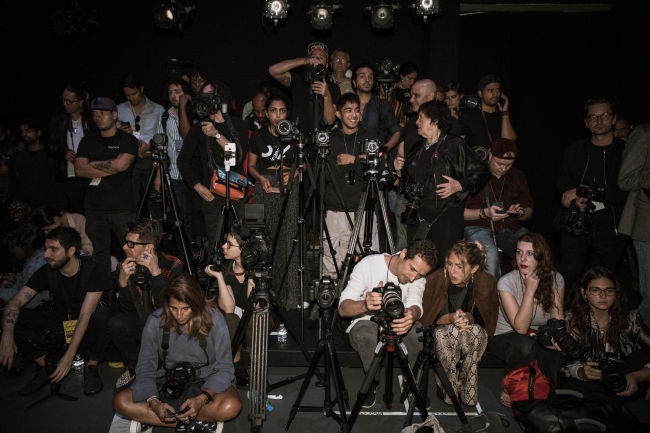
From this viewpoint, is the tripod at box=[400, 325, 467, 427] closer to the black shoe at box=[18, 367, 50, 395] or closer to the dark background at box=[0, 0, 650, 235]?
the black shoe at box=[18, 367, 50, 395]

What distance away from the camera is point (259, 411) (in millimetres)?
3070

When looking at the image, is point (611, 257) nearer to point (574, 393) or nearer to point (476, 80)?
point (574, 393)

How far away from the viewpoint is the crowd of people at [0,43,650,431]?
3338 mm

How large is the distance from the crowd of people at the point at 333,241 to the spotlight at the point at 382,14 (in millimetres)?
972

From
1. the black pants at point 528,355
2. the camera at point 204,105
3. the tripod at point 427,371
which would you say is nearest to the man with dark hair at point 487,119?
the black pants at point 528,355

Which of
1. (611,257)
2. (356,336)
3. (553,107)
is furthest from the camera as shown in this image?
(553,107)

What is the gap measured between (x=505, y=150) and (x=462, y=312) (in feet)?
5.74

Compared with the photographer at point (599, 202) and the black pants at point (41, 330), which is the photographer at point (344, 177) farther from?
the black pants at point (41, 330)

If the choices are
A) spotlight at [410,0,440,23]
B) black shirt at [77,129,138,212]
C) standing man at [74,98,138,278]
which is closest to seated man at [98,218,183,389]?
standing man at [74,98,138,278]

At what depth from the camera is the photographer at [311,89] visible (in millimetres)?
4480

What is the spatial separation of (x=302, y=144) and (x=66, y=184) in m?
3.01

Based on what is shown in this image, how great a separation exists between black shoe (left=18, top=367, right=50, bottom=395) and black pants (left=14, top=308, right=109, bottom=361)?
15 centimetres

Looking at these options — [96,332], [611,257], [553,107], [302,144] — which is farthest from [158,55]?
[611,257]

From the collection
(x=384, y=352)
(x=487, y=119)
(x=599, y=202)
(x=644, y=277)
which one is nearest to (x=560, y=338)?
(x=384, y=352)
